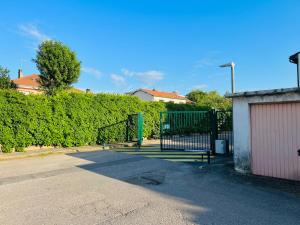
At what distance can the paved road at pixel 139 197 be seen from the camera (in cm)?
455

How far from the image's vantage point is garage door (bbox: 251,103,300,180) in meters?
6.95

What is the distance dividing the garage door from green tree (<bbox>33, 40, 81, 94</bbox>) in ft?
83.6

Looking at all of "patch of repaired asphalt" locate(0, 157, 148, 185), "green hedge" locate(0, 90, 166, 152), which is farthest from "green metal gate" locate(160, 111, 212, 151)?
"patch of repaired asphalt" locate(0, 157, 148, 185)

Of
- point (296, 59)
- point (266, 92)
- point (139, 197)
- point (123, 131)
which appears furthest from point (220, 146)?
point (296, 59)

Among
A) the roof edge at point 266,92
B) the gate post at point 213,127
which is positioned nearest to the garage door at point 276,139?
the roof edge at point 266,92

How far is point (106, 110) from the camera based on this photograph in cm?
1633

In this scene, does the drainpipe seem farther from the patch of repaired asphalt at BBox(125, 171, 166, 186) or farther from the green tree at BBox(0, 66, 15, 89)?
the green tree at BBox(0, 66, 15, 89)

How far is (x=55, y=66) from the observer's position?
28.9m

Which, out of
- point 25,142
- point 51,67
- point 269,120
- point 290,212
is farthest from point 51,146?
point 51,67

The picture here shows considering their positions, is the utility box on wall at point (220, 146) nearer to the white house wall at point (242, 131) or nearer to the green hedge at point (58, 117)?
the white house wall at point (242, 131)

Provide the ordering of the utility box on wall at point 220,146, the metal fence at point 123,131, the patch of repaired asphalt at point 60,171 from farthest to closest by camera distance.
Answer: the metal fence at point 123,131, the utility box on wall at point 220,146, the patch of repaired asphalt at point 60,171

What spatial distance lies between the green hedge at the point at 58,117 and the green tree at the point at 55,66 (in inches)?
564

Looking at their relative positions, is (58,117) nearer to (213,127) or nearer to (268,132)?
(213,127)

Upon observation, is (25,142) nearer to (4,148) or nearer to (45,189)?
(4,148)
